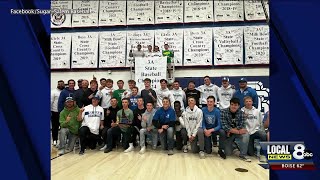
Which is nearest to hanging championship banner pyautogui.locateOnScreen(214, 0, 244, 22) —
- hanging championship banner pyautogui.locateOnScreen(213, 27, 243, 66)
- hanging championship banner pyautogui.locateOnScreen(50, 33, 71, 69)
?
hanging championship banner pyautogui.locateOnScreen(213, 27, 243, 66)

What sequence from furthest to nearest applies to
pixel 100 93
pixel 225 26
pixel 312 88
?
pixel 225 26
pixel 100 93
pixel 312 88

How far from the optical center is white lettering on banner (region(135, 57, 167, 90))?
6.93 meters

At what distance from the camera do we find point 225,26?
25.4 ft

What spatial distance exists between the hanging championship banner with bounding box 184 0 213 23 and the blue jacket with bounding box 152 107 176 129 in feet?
12.6

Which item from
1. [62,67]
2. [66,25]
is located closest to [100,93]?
[62,67]

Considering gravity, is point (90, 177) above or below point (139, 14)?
below

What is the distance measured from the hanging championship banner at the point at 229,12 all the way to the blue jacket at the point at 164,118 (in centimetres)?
406

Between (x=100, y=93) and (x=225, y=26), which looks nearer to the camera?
(x=100, y=93)

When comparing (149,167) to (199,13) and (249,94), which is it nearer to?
(249,94)

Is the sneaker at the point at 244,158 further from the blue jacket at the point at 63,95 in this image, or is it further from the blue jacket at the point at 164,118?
the blue jacket at the point at 63,95

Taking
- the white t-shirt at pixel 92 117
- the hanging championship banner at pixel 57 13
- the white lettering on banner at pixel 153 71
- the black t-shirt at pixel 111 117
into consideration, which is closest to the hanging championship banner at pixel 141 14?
the white lettering on banner at pixel 153 71

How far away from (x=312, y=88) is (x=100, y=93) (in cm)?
535

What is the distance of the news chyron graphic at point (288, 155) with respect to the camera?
115cm

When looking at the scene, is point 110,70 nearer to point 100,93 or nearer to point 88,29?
point 88,29
